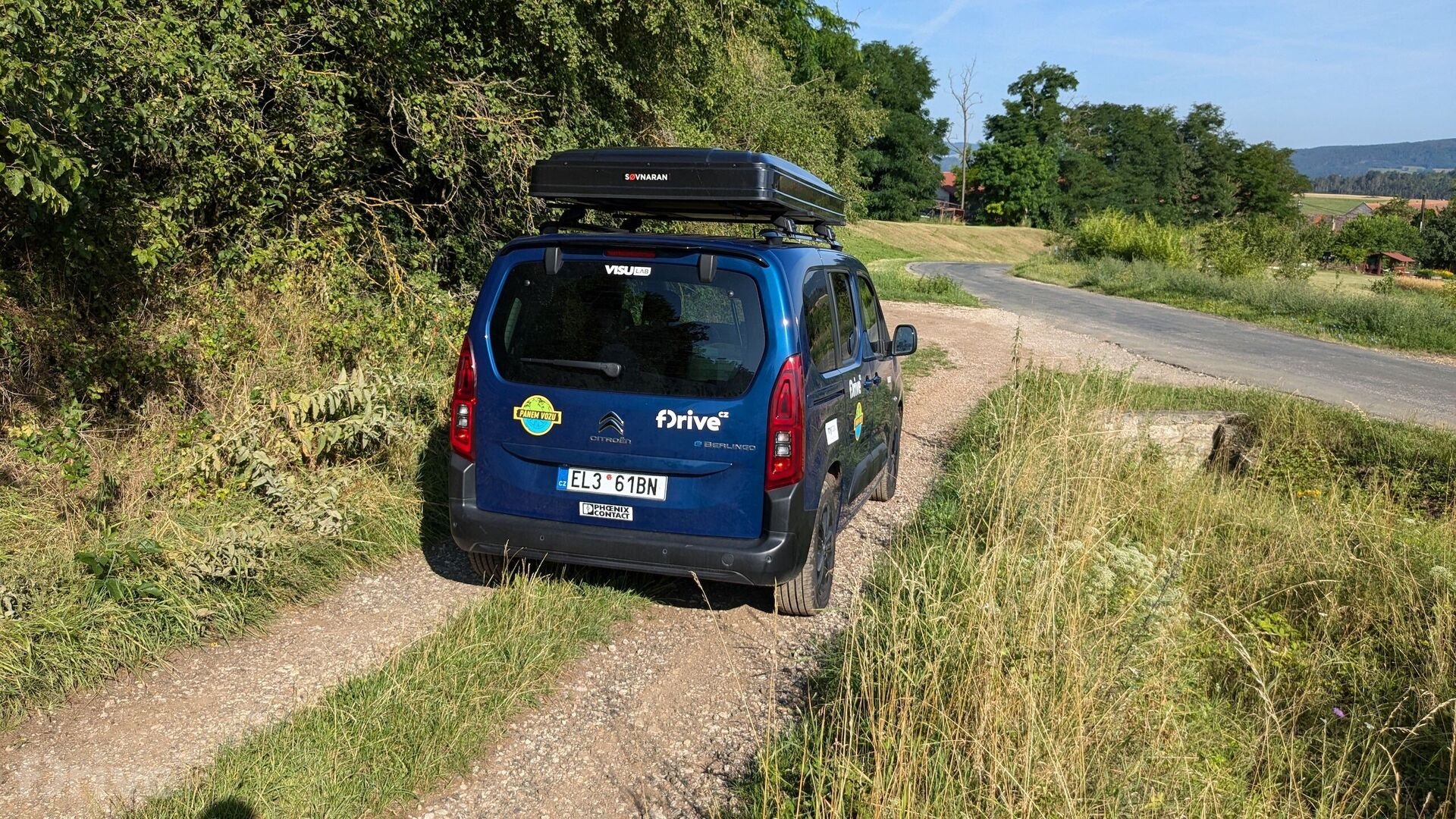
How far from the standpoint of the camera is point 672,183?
17.6 feet

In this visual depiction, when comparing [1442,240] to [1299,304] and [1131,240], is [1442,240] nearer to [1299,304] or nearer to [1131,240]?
[1131,240]

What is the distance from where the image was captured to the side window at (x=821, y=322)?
15.6 ft

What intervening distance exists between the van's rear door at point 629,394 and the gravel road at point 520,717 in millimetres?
645

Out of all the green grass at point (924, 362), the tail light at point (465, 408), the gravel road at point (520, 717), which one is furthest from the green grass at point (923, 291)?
the tail light at point (465, 408)

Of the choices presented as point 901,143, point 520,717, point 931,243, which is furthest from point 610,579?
point 901,143

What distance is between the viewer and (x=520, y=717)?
3.82 m

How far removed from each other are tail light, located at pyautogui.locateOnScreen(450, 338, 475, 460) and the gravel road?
0.83 m

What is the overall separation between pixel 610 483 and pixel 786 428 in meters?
0.89

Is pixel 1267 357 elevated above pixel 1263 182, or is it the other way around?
pixel 1263 182

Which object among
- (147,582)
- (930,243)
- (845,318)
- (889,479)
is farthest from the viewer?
(930,243)

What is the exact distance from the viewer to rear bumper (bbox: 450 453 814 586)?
4414 mm

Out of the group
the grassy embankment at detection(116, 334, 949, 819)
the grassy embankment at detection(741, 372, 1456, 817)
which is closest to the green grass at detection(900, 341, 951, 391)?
the grassy embankment at detection(741, 372, 1456, 817)

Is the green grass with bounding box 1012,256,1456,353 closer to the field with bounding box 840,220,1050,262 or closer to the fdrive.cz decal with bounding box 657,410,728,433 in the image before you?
the fdrive.cz decal with bounding box 657,410,728,433

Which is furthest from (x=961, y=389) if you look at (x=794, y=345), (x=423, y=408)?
(x=794, y=345)
